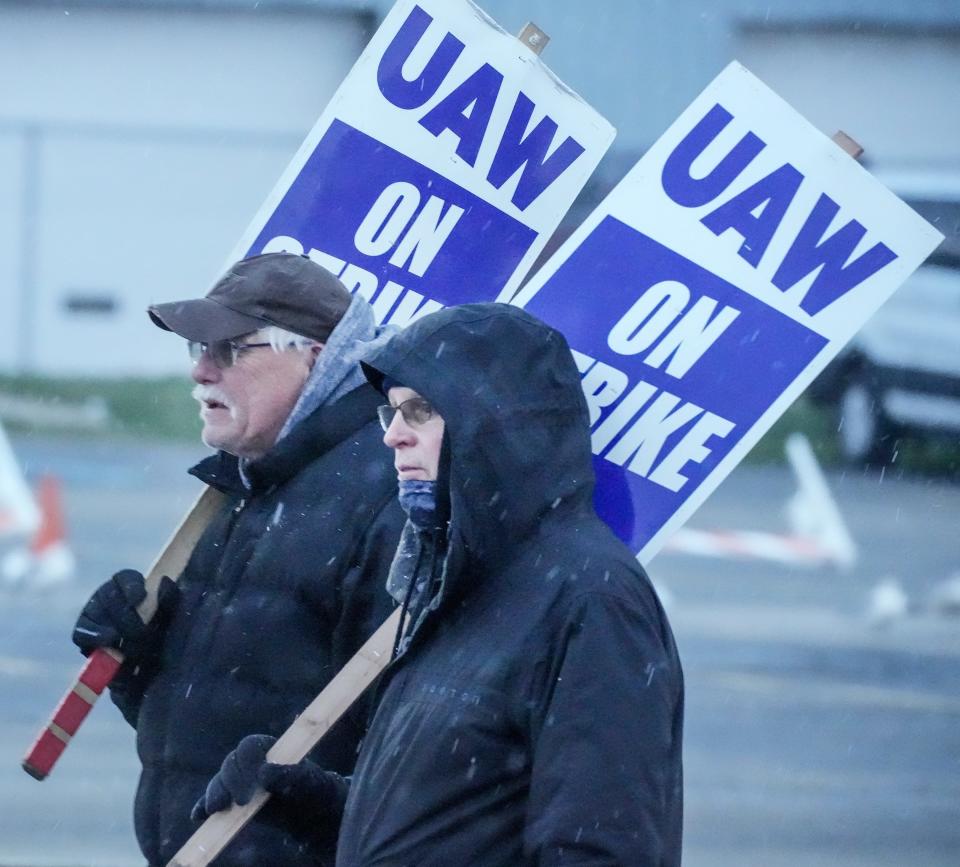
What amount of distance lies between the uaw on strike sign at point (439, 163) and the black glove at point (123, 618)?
726 millimetres

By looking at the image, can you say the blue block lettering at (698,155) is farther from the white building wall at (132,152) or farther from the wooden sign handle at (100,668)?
the white building wall at (132,152)

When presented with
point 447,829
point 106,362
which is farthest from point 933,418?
point 447,829

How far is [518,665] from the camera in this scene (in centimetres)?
247

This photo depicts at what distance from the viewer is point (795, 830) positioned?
651cm

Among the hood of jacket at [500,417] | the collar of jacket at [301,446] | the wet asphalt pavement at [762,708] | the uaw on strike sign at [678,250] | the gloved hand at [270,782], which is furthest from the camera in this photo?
the wet asphalt pavement at [762,708]

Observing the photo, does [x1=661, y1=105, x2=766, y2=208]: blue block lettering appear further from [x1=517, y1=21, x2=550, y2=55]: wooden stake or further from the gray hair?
the gray hair

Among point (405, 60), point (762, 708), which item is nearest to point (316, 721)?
point (405, 60)

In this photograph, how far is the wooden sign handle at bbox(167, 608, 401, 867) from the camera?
3.09 metres

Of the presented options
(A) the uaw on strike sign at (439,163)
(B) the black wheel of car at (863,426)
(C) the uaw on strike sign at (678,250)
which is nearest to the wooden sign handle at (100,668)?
(A) the uaw on strike sign at (439,163)

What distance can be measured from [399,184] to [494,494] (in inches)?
48.3

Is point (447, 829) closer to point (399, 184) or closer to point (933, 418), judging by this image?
point (399, 184)

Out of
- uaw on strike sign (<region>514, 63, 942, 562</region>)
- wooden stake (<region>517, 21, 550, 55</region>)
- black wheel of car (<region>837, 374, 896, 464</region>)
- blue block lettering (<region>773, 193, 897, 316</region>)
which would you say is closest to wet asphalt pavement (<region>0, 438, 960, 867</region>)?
black wheel of car (<region>837, 374, 896, 464</region>)

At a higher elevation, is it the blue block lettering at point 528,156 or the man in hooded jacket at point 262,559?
the blue block lettering at point 528,156

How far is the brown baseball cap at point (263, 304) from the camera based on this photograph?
11.0 ft
